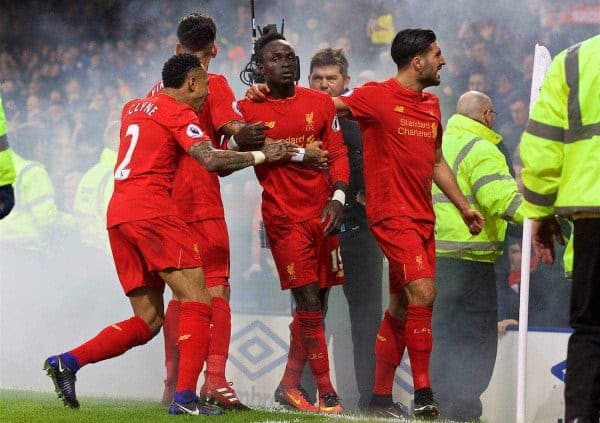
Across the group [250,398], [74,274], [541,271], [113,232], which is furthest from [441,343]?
[74,274]

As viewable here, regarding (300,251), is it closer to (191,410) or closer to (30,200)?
(191,410)

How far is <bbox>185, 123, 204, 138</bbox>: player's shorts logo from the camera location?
6711 millimetres

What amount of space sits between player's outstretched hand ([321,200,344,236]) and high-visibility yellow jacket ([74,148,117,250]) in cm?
311

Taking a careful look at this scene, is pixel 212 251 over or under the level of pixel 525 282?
over

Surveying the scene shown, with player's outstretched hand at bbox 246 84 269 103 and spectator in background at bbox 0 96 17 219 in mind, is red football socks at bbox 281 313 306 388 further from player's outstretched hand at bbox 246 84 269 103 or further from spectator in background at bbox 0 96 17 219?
spectator in background at bbox 0 96 17 219

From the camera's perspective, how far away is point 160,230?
674 cm

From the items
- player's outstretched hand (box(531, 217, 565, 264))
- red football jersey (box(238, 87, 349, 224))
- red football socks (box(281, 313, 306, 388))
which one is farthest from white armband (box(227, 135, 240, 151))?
player's outstretched hand (box(531, 217, 565, 264))

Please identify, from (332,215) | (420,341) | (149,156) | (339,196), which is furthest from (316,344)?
(149,156)

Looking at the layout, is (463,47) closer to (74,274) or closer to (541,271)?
(541,271)

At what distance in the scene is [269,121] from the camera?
7.54m

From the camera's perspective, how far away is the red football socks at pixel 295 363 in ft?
26.2

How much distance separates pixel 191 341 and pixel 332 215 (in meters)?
1.27

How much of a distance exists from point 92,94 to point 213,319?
3.56 metres

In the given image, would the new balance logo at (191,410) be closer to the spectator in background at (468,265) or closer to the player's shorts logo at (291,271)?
the player's shorts logo at (291,271)
